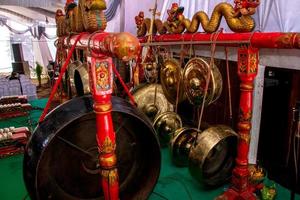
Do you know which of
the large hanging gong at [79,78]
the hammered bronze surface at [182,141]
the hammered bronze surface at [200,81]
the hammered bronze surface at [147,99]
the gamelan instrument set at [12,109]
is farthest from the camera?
the gamelan instrument set at [12,109]

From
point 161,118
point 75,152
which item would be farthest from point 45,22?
point 75,152

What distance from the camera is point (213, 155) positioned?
1994mm

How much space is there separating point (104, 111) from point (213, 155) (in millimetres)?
1187

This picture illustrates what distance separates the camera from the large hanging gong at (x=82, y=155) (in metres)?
1.19

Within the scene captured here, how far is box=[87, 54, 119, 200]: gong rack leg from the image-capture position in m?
1.09

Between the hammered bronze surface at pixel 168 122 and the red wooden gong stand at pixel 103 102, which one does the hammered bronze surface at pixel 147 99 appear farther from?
the red wooden gong stand at pixel 103 102

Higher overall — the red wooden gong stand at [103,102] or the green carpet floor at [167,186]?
the red wooden gong stand at [103,102]

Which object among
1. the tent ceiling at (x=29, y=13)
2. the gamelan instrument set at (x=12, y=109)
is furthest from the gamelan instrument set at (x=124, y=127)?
the tent ceiling at (x=29, y=13)

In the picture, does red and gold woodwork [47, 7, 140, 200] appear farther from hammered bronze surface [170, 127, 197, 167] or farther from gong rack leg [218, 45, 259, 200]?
hammered bronze surface [170, 127, 197, 167]

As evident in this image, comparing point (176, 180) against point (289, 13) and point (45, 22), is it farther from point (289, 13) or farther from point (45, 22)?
point (45, 22)

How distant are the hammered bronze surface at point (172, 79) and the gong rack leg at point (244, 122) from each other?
23.3 inches

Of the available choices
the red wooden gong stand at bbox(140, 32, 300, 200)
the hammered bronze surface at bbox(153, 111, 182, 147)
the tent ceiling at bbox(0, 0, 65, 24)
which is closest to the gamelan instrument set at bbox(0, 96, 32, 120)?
the hammered bronze surface at bbox(153, 111, 182, 147)

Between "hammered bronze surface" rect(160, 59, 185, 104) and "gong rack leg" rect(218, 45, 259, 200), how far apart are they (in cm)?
59

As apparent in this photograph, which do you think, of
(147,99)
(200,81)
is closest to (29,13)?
(147,99)
